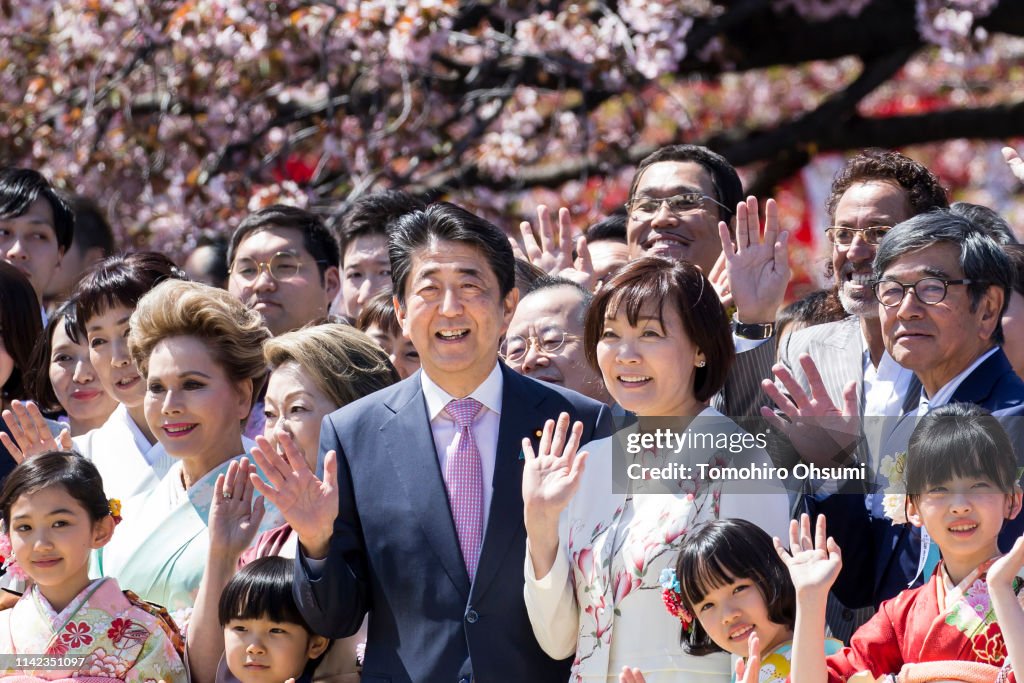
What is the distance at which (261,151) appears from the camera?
7504 mm

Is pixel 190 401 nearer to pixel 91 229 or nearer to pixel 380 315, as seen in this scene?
pixel 380 315

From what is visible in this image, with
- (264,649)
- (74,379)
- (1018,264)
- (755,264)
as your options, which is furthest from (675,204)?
(74,379)

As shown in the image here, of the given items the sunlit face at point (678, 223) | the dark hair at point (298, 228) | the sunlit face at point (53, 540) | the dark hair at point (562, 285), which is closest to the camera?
the sunlit face at point (53, 540)

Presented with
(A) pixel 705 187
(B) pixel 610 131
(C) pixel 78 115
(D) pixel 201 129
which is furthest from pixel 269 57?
(A) pixel 705 187

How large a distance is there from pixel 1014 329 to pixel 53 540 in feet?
8.94

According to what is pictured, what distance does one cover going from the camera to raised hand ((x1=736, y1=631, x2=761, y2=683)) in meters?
2.87

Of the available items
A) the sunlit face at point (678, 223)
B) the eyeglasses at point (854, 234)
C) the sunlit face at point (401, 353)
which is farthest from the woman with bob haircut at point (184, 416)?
the eyeglasses at point (854, 234)

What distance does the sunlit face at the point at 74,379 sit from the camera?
470 centimetres

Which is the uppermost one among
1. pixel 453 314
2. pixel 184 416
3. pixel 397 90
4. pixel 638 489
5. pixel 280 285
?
pixel 397 90

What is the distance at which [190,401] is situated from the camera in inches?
159

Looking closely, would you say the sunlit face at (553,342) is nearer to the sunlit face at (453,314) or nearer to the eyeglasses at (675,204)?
the eyeglasses at (675,204)

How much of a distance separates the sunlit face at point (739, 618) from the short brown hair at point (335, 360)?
1396 mm

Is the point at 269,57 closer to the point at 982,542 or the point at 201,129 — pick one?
the point at 201,129

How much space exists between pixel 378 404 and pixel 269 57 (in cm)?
383
